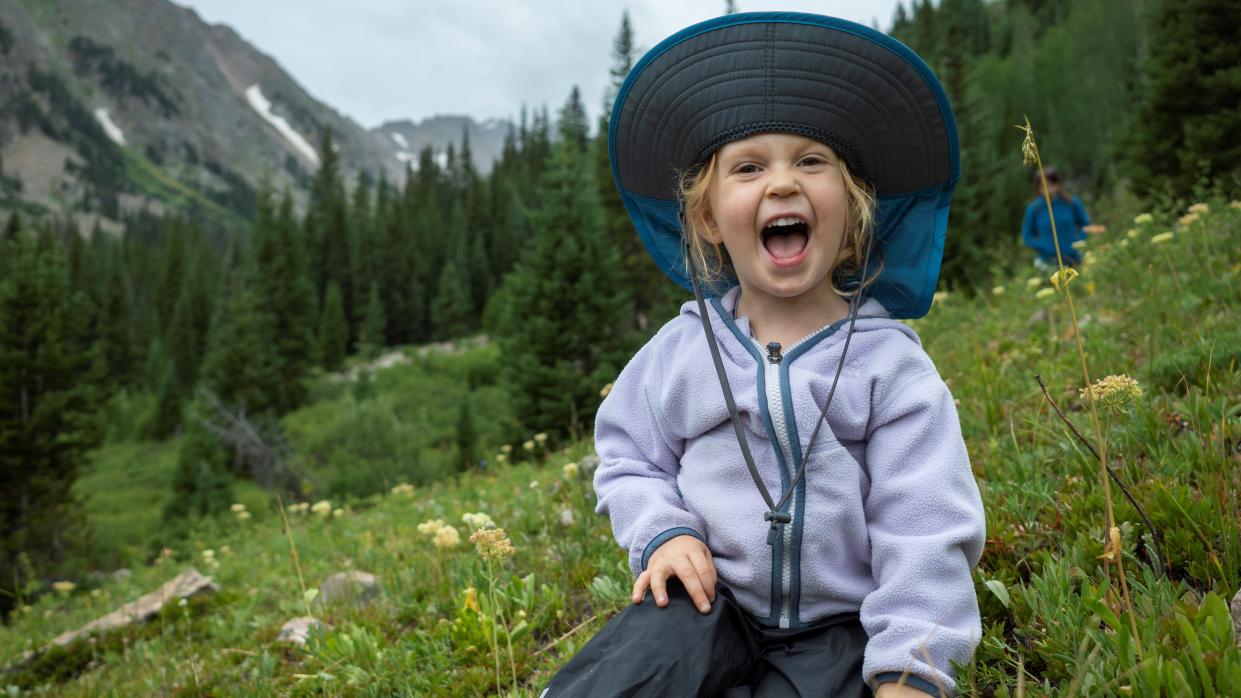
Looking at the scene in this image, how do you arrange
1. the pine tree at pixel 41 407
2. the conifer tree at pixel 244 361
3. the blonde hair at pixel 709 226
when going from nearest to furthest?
1. the blonde hair at pixel 709 226
2. the pine tree at pixel 41 407
3. the conifer tree at pixel 244 361

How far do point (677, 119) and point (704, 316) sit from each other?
56 centimetres

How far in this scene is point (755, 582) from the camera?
1791 millimetres

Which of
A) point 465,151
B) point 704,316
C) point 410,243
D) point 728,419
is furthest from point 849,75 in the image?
point 465,151

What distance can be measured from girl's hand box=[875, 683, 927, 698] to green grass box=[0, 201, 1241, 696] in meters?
0.24

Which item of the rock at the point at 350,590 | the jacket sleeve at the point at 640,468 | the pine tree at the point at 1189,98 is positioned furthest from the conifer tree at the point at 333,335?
the jacket sleeve at the point at 640,468

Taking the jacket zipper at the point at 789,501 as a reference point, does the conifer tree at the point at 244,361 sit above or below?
below

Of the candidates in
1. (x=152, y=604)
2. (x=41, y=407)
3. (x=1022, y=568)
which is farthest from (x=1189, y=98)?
(x=41, y=407)

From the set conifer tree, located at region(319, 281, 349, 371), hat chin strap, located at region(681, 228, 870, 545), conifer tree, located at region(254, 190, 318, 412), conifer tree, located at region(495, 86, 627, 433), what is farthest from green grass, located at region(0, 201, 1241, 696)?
conifer tree, located at region(319, 281, 349, 371)

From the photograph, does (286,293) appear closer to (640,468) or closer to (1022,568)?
(640,468)

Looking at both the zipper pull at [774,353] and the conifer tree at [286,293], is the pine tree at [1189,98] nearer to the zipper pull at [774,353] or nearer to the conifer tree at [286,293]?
the zipper pull at [774,353]

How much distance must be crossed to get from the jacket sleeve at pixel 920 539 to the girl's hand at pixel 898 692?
0.02m

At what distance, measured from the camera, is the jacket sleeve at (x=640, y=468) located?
1854mm

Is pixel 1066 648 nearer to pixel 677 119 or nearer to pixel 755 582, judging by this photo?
pixel 755 582

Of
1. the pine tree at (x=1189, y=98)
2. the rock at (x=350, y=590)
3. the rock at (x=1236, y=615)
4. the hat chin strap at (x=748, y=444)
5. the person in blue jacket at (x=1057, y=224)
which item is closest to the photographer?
the rock at (x=1236, y=615)
